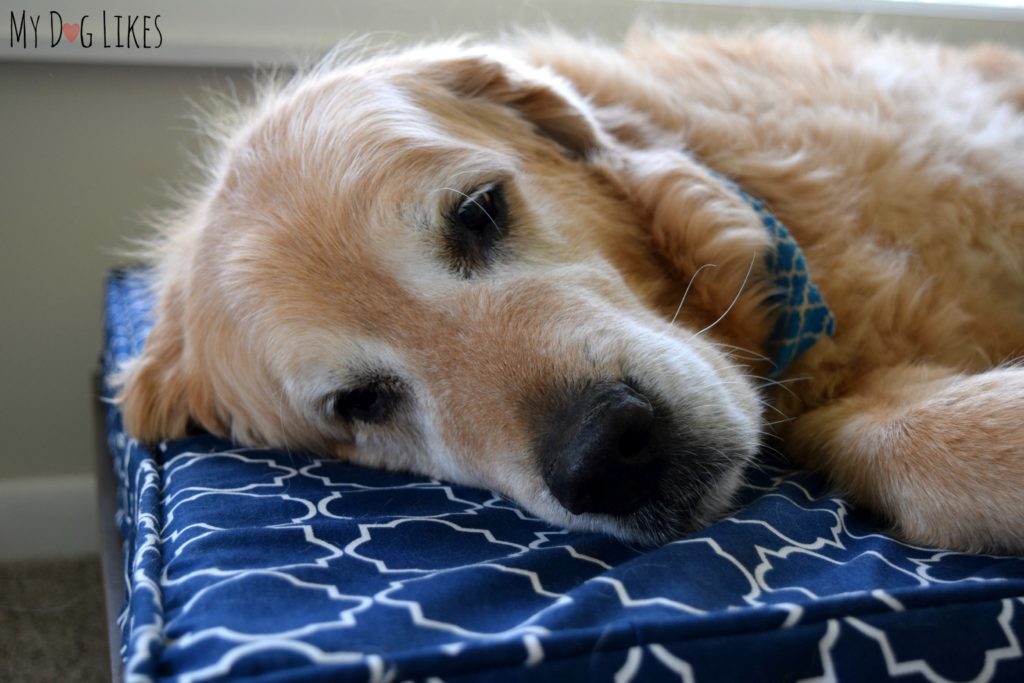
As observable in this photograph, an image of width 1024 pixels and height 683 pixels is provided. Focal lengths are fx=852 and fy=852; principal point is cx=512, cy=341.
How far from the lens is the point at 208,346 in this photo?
1488 mm

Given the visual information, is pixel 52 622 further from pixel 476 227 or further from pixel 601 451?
pixel 601 451

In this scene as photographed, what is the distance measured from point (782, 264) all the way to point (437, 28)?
161 cm

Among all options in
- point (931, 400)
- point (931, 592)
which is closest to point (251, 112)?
point (931, 400)

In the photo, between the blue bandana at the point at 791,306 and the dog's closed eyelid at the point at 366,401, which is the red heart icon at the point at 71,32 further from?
the blue bandana at the point at 791,306

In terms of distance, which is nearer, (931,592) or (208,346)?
(931,592)

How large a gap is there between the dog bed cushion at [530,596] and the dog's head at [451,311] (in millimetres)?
111

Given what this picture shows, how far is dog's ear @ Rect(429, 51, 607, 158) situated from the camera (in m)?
1.56

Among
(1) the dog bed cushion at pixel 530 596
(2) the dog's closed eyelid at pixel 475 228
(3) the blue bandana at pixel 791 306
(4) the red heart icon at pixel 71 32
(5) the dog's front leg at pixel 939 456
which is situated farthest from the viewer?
(4) the red heart icon at pixel 71 32

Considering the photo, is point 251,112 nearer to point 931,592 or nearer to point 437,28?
point 437,28

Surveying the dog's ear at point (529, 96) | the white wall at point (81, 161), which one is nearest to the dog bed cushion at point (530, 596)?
the dog's ear at point (529, 96)

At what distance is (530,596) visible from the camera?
2.71 feet

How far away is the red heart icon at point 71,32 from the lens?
218 centimetres

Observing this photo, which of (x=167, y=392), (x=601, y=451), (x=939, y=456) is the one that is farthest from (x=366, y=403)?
(x=939, y=456)

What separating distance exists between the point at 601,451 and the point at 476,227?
0.48 metres
